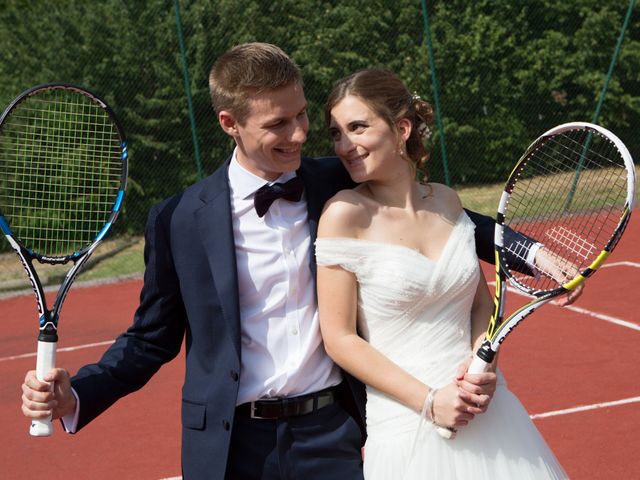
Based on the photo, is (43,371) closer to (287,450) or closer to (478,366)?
(287,450)

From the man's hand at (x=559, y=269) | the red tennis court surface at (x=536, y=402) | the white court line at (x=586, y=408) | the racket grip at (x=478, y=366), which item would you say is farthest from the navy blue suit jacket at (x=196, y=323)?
the white court line at (x=586, y=408)

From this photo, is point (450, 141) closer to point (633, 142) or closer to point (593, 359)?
point (633, 142)

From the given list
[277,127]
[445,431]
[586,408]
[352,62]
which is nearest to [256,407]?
[445,431]

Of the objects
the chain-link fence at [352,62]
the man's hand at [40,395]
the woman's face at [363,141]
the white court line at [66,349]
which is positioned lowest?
the white court line at [66,349]

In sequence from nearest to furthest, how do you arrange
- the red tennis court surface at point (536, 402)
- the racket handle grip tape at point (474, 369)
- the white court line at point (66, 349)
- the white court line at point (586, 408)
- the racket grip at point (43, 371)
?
the racket grip at point (43, 371), the racket handle grip tape at point (474, 369), the red tennis court surface at point (536, 402), the white court line at point (586, 408), the white court line at point (66, 349)

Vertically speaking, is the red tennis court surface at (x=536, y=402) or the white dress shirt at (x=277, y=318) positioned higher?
the white dress shirt at (x=277, y=318)

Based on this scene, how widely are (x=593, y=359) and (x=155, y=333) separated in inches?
200

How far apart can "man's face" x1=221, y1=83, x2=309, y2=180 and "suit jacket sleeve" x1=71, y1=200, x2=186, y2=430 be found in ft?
1.31

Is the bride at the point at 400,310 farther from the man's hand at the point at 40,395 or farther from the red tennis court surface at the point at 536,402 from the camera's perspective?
the red tennis court surface at the point at 536,402

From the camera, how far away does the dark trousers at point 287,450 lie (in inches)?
119

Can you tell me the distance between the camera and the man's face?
2961 millimetres

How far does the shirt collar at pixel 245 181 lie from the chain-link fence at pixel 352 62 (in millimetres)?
9912

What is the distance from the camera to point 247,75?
2.96m

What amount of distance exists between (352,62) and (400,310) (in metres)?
11.3
